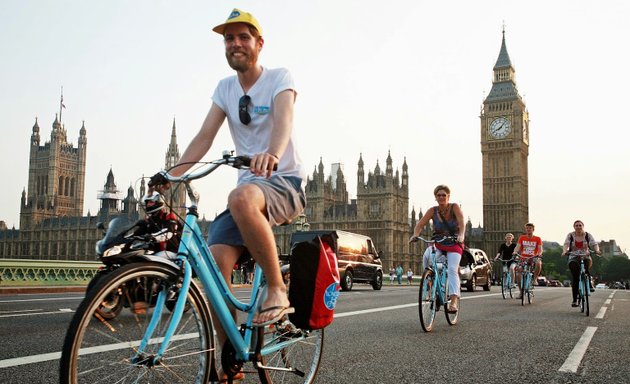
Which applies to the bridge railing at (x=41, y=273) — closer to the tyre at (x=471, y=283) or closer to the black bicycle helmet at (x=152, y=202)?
the tyre at (x=471, y=283)

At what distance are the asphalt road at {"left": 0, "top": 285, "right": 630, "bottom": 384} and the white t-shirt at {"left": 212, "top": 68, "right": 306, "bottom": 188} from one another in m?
1.41

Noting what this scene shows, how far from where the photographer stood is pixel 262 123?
2842 mm

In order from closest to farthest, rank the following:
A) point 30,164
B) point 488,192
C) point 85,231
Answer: point 488,192 < point 85,231 < point 30,164

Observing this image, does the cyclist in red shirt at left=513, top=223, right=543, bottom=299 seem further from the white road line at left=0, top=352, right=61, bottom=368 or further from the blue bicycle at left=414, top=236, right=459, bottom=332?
the white road line at left=0, top=352, right=61, bottom=368

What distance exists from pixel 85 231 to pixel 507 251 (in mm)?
95819

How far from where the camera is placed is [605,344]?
18.1 ft

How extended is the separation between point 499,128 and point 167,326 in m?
89.9

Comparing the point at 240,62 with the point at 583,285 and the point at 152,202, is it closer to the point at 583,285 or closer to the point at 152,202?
the point at 152,202

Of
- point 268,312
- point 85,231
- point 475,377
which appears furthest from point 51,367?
point 85,231

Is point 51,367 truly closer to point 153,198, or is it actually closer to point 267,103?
point 153,198

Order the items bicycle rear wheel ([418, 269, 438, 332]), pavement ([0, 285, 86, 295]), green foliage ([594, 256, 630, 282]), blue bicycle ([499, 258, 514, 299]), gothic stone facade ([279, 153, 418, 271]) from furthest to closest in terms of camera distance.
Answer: green foliage ([594, 256, 630, 282])
gothic stone facade ([279, 153, 418, 271])
pavement ([0, 285, 86, 295])
blue bicycle ([499, 258, 514, 299])
bicycle rear wheel ([418, 269, 438, 332])

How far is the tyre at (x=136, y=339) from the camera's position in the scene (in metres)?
1.95

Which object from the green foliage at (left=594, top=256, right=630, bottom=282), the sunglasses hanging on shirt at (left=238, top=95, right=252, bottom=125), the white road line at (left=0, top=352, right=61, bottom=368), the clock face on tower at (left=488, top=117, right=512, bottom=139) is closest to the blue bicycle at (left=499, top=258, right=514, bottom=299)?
the white road line at (left=0, top=352, right=61, bottom=368)

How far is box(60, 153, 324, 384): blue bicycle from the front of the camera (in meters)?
2.01
